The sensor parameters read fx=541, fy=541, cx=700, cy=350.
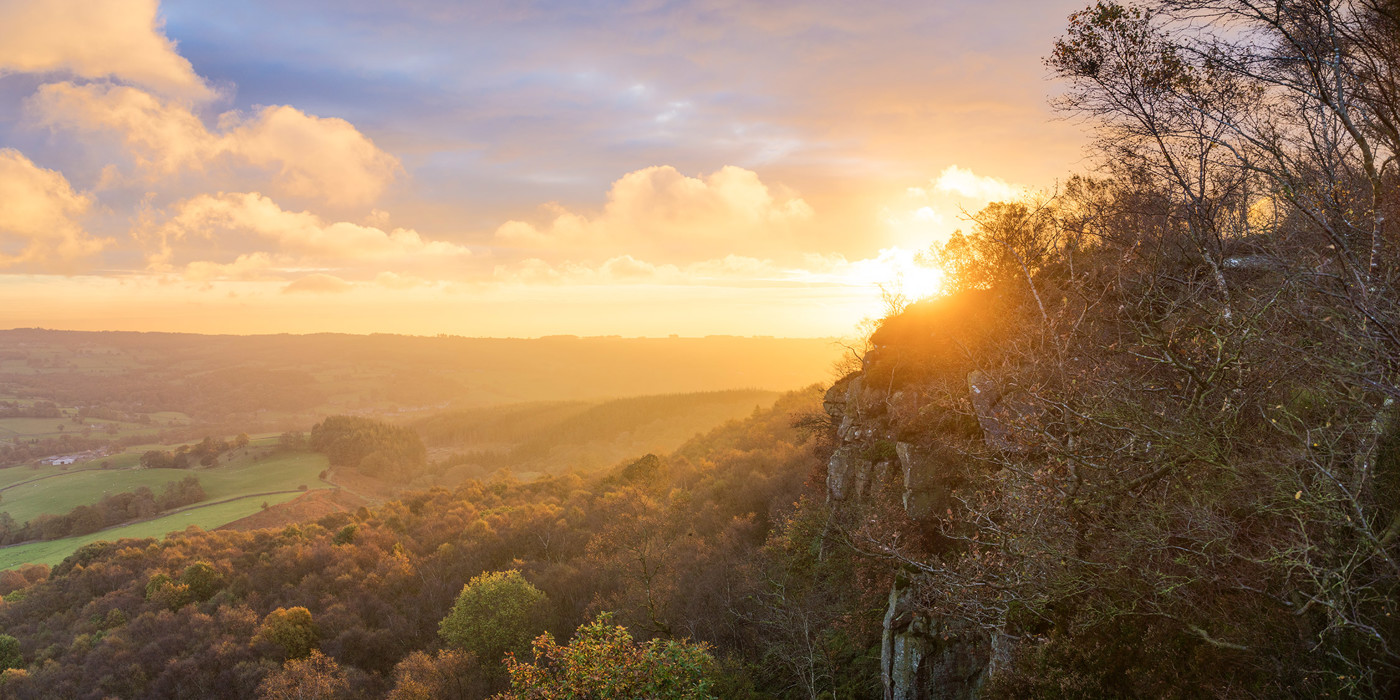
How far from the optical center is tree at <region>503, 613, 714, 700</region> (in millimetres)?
13469

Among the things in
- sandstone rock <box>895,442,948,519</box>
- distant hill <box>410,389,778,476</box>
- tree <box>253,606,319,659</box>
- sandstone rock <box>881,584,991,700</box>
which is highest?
sandstone rock <box>895,442,948,519</box>

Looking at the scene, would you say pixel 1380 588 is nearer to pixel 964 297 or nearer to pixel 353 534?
pixel 964 297

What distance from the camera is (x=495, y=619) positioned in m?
36.8

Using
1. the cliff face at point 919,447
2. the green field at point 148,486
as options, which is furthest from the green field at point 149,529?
the cliff face at point 919,447

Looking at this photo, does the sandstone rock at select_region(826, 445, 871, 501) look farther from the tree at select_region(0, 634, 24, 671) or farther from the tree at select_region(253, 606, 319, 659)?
the tree at select_region(0, 634, 24, 671)

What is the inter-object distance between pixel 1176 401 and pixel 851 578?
58.8 ft

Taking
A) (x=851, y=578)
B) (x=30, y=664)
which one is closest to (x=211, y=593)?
(x=30, y=664)

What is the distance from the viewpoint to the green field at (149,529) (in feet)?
234

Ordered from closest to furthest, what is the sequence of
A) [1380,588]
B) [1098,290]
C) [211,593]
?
[1380,588] → [1098,290] → [211,593]

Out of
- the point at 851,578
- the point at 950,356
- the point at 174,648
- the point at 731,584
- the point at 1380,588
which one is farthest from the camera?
the point at 174,648

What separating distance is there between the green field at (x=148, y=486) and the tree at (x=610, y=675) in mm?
95262

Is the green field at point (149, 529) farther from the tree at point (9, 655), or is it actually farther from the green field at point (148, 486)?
the tree at point (9, 655)

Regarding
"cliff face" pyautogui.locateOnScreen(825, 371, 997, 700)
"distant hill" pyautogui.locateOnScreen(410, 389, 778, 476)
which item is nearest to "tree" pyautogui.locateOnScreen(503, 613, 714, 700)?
"cliff face" pyautogui.locateOnScreen(825, 371, 997, 700)

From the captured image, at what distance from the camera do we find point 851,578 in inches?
970
